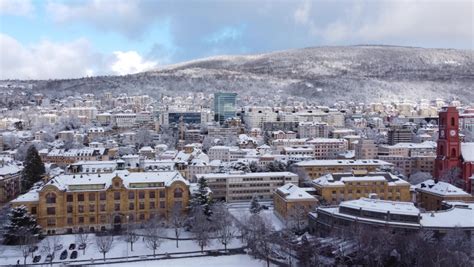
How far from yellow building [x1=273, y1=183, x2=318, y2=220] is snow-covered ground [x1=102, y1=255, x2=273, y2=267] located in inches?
332

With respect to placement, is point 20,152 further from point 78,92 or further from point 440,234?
point 78,92

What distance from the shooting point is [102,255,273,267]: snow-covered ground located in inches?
1283

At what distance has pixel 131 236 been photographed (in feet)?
117

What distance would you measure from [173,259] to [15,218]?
497 inches

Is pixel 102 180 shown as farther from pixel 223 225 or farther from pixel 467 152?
pixel 467 152

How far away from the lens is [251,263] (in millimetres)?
32812

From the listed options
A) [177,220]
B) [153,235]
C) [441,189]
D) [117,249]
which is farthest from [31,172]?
[441,189]

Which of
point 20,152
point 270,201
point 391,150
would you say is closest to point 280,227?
point 270,201

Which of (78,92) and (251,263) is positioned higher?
(78,92)

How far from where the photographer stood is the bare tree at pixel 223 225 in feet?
117

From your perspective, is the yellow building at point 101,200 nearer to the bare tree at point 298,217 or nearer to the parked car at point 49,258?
the parked car at point 49,258

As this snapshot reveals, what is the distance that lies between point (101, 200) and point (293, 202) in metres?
15.8

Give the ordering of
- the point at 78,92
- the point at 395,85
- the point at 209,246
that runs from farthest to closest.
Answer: the point at 395,85 < the point at 78,92 < the point at 209,246

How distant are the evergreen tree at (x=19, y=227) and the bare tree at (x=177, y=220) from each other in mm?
10101
